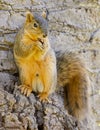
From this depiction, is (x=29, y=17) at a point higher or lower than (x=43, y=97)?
higher

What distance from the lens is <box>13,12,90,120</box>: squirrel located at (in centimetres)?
228

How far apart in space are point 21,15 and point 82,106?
21.0 inches

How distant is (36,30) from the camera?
227 centimetres

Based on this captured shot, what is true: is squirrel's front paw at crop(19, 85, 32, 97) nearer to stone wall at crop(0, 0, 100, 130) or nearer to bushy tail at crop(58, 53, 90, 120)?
stone wall at crop(0, 0, 100, 130)

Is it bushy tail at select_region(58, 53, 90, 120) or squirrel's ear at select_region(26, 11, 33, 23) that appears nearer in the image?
squirrel's ear at select_region(26, 11, 33, 23)

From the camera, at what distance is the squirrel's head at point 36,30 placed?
2.24 meters

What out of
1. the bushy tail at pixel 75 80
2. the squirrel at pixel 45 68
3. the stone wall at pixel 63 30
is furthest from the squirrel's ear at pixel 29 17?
the bushy tail at pixel 75 80

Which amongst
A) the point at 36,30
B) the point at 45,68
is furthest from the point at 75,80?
→ the point at 36,30

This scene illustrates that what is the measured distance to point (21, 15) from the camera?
244 cm

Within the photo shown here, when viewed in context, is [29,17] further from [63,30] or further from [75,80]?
[75,80]

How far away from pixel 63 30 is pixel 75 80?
0.84 ft

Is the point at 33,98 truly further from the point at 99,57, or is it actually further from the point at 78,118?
the point at 99,57

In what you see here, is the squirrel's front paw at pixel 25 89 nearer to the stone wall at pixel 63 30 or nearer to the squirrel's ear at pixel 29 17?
the stone wall at pixel 63 30

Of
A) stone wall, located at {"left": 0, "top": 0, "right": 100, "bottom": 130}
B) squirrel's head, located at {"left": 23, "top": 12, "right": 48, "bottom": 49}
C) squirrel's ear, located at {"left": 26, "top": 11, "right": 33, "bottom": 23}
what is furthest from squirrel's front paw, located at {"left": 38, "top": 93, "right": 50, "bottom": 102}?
squirrel's ear, located at {"left": 26, "top": 11, "right": 33, "bottom": 23}
